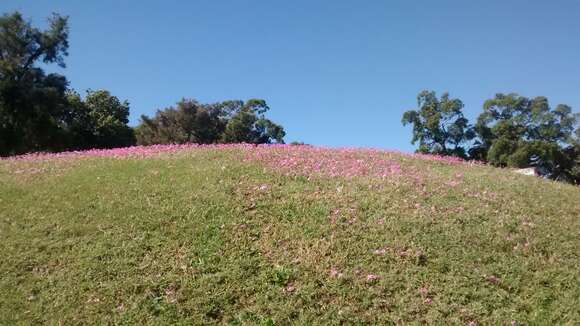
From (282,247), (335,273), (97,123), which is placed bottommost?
(335,273)

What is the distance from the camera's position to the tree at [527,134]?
50.9 meters

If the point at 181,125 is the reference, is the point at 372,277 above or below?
below

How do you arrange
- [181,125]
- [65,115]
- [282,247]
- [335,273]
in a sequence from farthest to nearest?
[181,125] < [65,115] < [282,247] < [335,273]

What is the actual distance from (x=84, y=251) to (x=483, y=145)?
49810 millimetres

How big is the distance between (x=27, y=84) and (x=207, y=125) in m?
20.0

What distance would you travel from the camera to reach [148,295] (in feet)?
29.5

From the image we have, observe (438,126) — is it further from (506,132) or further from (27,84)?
(27,84)

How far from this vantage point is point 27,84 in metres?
37.2

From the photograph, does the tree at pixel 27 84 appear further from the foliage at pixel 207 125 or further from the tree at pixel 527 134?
the tree at pixel 527 134

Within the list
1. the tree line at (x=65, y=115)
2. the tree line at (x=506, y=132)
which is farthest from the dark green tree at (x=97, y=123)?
the tree line at (x=506, y=132)

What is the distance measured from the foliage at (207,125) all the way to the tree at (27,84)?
1222cm

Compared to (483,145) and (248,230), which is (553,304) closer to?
(248,230)

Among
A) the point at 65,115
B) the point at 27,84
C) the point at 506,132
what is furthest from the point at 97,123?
the point at 506,132

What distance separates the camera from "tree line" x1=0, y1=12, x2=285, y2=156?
37094 mm
